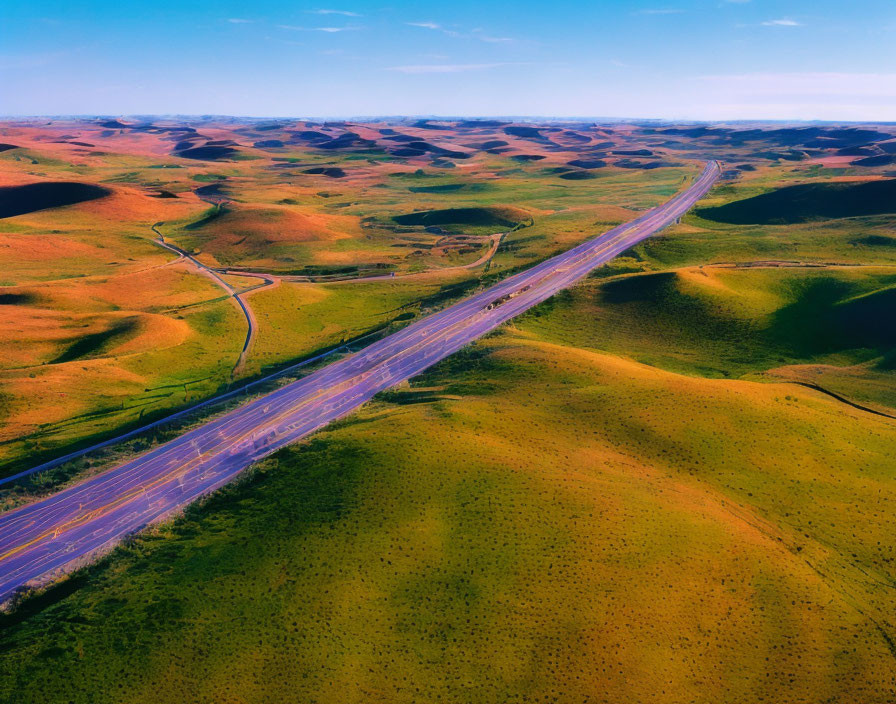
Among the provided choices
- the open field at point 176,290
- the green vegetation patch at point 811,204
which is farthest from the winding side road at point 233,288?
the green vegetation patch at point 811,204

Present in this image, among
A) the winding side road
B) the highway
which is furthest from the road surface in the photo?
the highway

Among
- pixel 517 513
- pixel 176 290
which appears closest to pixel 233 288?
pixel 176 290

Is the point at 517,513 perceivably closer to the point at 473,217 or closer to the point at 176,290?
the point at 176,290

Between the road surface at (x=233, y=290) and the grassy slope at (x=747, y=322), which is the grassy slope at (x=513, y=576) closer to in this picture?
the grassy slope at (x=747, y=322)

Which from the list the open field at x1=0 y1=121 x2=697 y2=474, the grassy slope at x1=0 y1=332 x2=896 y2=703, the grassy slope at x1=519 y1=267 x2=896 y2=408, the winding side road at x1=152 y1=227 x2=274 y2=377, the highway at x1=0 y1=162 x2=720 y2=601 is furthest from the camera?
the winding side road at x1=152 y1=227 x2=274 y2=377

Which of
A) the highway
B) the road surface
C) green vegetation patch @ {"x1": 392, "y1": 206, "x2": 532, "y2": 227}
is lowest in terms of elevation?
the highway

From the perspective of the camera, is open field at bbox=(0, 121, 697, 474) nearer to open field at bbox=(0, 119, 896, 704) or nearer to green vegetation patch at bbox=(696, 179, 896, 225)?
open field at bbox=(0, 119, 896, 704)
